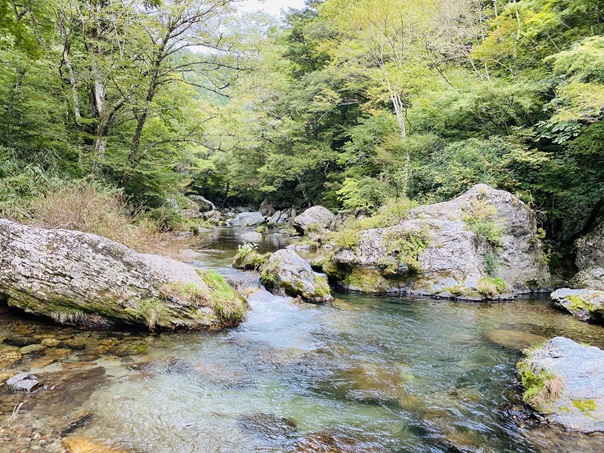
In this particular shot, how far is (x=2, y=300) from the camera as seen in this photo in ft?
21.4

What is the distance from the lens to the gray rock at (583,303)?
806 centimetres

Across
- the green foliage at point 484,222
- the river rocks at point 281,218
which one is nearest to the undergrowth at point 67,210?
the green foliage at point 484,222

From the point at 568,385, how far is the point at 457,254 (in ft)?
22.0

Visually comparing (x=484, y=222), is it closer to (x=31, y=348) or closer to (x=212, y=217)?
(x=31, y=348)

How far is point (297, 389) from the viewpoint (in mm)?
4848

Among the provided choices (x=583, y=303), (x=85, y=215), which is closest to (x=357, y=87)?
Answer: (x=583, y=303)

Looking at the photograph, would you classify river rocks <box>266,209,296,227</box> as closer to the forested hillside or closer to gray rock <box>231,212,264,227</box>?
gray rock <box>231,212,264,227</box>

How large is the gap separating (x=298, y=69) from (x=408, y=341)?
28567 millimetres

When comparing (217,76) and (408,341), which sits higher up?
(217,76)

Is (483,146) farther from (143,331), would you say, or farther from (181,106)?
(143,331)

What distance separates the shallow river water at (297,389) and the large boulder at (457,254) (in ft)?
8.80

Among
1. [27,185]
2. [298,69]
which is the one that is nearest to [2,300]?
[27,185]

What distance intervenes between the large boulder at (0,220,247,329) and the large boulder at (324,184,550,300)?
600 centimetres

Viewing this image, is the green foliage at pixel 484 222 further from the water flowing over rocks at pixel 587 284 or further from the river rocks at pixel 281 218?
the river rocks at pixel 281 218
